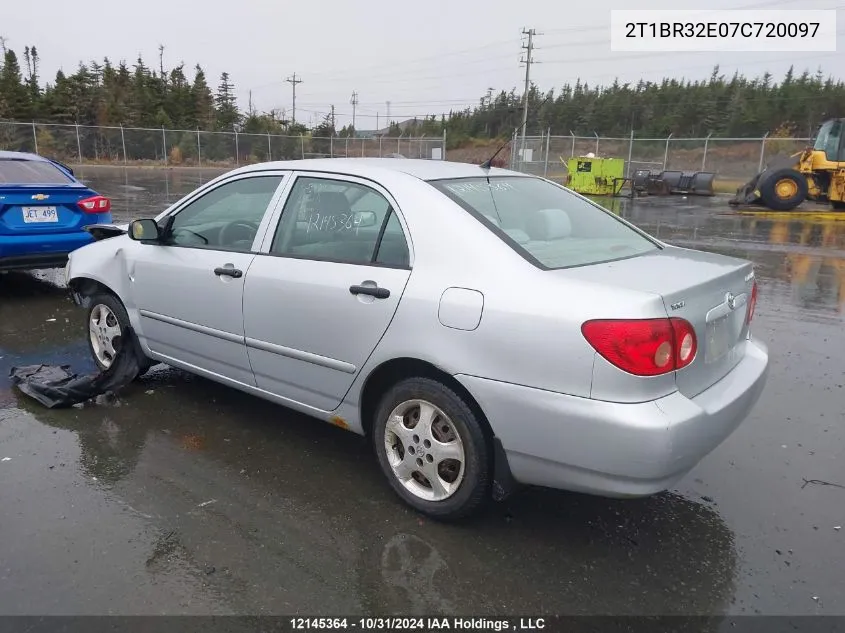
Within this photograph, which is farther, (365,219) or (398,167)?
(398,167)

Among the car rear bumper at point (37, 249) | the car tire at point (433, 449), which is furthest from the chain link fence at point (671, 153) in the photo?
the car tire at point (433, 449)

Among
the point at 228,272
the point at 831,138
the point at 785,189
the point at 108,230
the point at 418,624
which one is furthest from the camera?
the point at 831,138

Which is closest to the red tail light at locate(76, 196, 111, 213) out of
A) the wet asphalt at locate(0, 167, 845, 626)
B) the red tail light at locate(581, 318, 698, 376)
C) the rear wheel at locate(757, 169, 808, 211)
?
the wet asphalt at locate(0, 167, 845, 626)

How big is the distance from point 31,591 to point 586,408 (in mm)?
2249

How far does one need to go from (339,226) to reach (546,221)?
3.51 ft

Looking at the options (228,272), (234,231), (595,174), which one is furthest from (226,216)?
(595,174)

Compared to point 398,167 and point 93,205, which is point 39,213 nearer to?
point 93,205

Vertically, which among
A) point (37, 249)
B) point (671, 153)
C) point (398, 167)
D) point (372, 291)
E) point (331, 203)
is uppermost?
point (671, 153)

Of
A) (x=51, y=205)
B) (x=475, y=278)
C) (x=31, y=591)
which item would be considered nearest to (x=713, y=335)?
(x=475, y=278)

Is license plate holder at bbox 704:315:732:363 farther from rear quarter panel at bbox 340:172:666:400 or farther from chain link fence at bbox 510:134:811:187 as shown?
chain link fence at bbox 510:134:811:187

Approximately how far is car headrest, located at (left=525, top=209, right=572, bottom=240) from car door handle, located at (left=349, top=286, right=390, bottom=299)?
744 mm

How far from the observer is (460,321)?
2.77 m

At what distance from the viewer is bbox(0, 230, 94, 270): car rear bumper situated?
261 inches

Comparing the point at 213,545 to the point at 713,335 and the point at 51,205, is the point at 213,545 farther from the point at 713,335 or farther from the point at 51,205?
the point at 51,205
